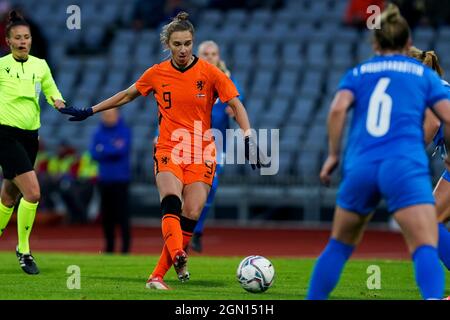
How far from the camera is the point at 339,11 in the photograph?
2608 cm

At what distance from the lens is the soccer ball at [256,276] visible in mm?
10211

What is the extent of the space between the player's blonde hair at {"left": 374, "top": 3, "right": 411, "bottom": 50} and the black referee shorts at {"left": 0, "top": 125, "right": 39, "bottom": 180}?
5.05 meters

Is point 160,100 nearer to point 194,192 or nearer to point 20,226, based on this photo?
point 194,192

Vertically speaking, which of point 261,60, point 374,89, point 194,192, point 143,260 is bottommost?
point 143,260

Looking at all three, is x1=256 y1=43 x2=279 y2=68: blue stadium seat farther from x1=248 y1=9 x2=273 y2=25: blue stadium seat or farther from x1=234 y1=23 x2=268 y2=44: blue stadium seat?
x1=248 y1=9 x2=273 y2=25: blue stadium seat

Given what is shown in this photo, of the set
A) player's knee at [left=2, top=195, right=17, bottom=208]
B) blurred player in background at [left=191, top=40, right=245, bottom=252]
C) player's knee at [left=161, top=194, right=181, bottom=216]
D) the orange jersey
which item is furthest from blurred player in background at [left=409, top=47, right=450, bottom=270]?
player's knee at [left=2, top=195, right=17, bottom=208]

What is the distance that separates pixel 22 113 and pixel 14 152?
44cm

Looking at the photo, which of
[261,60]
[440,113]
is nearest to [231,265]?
[440,113]

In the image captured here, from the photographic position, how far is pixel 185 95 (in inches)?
416

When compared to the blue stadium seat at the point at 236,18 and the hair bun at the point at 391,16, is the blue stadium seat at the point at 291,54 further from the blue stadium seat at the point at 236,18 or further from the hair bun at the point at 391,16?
the hair bun at the point at 391,16

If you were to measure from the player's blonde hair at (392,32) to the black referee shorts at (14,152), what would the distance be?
199 inches

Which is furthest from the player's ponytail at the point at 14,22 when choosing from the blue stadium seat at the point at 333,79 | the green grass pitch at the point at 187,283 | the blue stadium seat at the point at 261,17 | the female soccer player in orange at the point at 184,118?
the blue stadium seat at the point at 261,17

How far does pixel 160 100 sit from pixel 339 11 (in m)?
16.1
